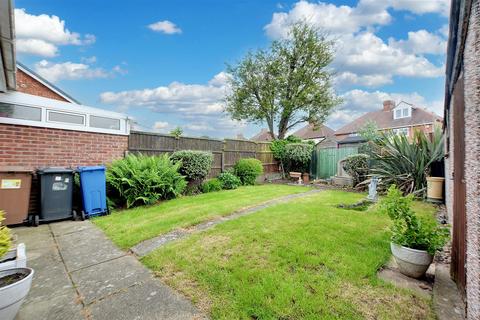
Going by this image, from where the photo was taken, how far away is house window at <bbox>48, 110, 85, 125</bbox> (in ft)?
17.1

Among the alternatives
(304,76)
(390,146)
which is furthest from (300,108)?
(390,146)

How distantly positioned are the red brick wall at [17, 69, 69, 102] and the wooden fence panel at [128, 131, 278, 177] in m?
6.96

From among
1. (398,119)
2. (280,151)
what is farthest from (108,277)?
(398,119)

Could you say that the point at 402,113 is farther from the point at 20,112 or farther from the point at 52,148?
the point at 20,112

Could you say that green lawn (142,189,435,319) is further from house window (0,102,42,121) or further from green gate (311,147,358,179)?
green gate (311,147,358,179)

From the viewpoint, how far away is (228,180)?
8742 mm

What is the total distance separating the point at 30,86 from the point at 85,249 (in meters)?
10.7

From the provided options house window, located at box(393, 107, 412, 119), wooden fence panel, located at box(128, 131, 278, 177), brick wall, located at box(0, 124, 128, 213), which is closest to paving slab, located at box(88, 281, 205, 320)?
brick wall, located at box(0, 124, 128, 213)

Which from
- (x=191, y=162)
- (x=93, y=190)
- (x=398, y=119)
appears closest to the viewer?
(x=93, y=190)

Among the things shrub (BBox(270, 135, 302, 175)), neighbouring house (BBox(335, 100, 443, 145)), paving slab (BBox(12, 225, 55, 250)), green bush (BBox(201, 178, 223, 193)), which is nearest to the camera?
paving slab (BBox(12, 225, 55, 250))

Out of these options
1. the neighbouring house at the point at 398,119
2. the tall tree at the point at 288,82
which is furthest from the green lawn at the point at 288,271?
the neighbouring house at the point at 398,119

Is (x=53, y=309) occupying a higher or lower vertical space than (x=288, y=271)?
lower

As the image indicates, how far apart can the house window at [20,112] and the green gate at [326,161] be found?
1151cm

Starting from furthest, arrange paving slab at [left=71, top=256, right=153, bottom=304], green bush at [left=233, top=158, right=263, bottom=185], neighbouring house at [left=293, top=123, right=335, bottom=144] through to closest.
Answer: neighbouring house at [left=293, top=123, right=335, bottom=144] → green bush at [left=233, top=158, right=263, bottom=185] → paving slab at [left=71, top=256, right=153, bottom=304]
